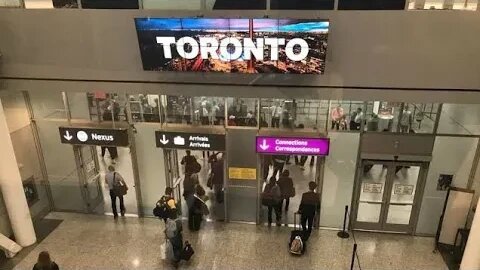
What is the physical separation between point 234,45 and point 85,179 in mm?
5295

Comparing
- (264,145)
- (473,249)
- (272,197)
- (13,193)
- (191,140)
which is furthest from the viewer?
(272,197)

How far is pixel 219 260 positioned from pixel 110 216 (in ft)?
10.4

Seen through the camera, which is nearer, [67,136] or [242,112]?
[242,112]

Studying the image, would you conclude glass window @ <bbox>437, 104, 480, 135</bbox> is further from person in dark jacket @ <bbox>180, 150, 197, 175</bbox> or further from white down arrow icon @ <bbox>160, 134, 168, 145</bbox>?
white down arrow icon @ <bbox>160, 134, 168, 145</bbox>

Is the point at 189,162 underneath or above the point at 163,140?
underneath

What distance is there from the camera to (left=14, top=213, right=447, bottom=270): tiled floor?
7492mm

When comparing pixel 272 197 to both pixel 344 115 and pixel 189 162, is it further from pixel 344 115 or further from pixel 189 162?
pixel 344 115

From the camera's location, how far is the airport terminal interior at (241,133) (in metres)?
6.06

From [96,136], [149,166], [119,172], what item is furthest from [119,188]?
[96,136]

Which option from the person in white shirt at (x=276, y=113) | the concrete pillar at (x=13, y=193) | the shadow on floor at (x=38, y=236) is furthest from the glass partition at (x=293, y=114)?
the shadow on floor at (x=38, y=236)

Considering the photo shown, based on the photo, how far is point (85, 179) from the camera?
9055 mm

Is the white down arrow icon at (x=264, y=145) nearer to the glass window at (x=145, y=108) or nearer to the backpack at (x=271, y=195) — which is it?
the backpack at (x=271, y=195)

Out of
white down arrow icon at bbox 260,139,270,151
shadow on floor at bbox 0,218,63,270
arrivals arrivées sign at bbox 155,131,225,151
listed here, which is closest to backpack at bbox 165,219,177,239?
arrivals arrivées sign at bbox 155,131,225,151

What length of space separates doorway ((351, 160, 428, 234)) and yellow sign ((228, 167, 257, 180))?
7.37 feet
